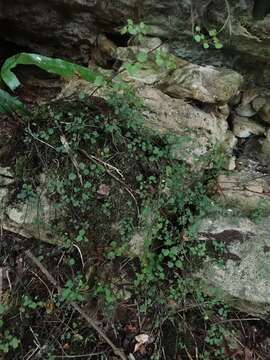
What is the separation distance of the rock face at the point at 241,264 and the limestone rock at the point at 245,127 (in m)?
0.97

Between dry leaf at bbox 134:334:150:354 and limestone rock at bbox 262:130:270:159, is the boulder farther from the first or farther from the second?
limestone rock at bbox 262:130:270:159

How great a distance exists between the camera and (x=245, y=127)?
3.12 meters

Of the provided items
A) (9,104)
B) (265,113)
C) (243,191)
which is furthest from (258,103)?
(9,104)

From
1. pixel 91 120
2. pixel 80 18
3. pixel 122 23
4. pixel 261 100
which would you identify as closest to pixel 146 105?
pixel 91 120

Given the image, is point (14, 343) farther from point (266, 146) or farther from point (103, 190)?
point (266, 146)

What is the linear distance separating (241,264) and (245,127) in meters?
1.34

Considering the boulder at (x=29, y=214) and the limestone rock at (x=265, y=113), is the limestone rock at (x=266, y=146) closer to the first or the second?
the limestone rock at (x=265, y=113)

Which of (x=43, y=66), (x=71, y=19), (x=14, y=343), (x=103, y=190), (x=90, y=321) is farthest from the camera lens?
(x=71, y=19)

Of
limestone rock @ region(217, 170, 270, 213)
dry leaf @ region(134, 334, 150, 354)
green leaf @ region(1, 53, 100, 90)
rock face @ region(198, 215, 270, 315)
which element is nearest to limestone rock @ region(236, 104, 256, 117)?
limestone rock @ region(217, 170, 270, 213)

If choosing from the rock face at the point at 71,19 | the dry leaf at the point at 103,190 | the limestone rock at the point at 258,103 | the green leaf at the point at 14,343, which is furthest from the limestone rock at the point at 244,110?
the green leaf at the point at 14,343

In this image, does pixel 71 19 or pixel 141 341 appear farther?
pixel 71 19

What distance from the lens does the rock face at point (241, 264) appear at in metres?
2.20

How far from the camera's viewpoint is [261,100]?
123 inches

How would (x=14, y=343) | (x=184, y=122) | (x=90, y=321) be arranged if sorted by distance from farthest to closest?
(x=184, y=122) → (x=90, y=321) → (x=14, y=343)
